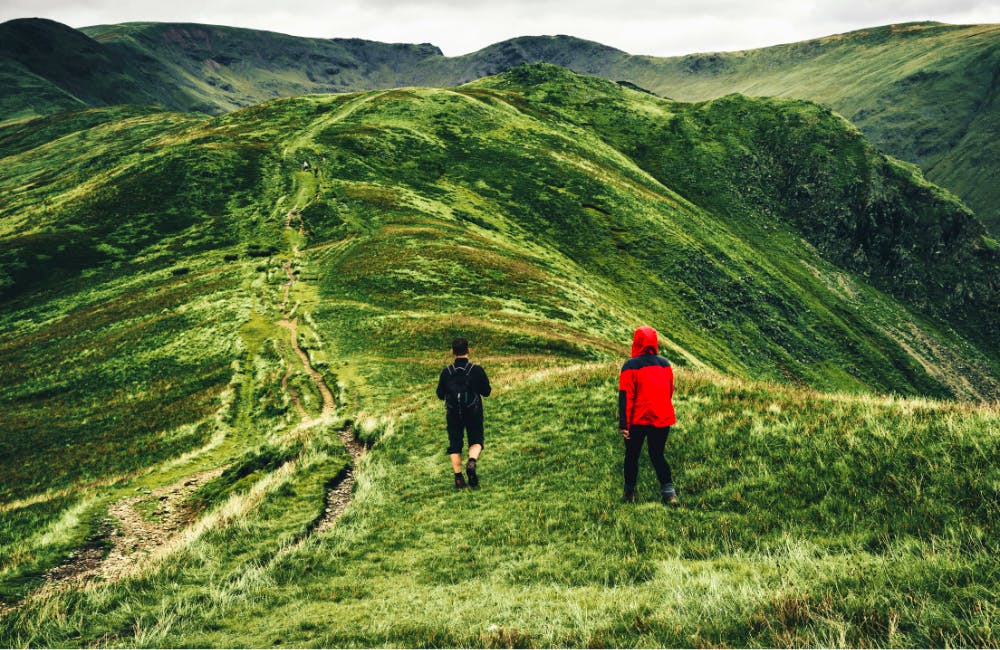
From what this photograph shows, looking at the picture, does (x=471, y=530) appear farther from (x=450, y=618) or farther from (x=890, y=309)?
(x=890, y=309)

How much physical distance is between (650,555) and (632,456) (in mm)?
→ 2320

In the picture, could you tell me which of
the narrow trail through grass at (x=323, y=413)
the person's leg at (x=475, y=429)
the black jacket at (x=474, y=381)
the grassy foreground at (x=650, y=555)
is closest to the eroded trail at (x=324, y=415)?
the narrow trail through grass at (x=323, y=413)

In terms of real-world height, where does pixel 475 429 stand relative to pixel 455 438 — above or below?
above

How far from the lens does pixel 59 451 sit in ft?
80.4

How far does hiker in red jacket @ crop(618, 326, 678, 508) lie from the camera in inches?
394

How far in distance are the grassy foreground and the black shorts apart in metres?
1.20

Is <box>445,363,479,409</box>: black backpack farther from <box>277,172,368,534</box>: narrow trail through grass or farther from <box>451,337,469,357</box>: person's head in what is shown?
<box>277,172,368,534</box>: narrow trail through grass

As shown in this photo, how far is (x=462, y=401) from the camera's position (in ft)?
42.5

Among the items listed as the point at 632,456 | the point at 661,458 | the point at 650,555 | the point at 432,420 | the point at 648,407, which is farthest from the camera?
the point at 432,420

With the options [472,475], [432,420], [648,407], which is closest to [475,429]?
[472,475]

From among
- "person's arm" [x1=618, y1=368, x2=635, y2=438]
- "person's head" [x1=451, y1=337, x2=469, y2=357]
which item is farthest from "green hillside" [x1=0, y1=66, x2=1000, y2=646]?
"person's head" [x1=451, y1=337, x2=469, y2=357]

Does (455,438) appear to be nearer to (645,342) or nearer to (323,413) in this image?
(645,342)

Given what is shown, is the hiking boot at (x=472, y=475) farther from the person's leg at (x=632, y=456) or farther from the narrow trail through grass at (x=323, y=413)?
the person's leg at (x=632, y=456)

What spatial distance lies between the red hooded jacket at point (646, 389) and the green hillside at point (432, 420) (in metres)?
1.82
